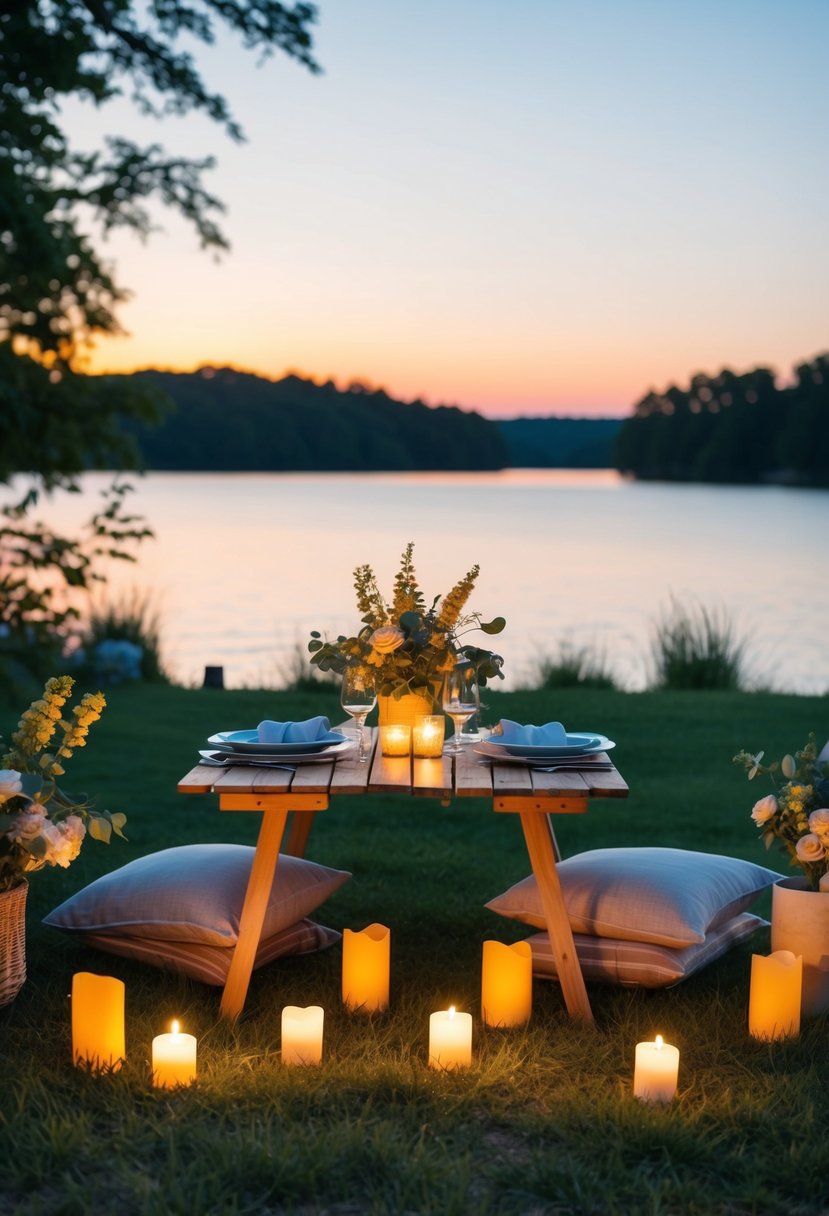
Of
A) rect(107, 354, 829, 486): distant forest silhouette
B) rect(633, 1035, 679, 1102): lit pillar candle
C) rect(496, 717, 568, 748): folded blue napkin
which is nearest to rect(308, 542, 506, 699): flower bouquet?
rect(496, 717, 568, 748): folded blue napkin

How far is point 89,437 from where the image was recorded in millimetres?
5750

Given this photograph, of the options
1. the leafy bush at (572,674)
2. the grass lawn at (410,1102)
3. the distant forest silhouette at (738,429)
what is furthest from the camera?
the distant forest silhouette at (738,429)

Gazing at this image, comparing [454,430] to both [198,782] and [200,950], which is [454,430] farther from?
[198,782]

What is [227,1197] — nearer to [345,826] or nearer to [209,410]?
[345,826]

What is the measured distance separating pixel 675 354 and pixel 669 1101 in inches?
1025

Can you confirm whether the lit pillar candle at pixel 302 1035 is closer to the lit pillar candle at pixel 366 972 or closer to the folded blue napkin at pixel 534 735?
A: the lit pillar candle at pixel 366 972

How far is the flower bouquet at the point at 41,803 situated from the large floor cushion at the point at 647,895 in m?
1.10

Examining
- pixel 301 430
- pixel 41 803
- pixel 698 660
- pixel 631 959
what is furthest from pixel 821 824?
pixel 301 430

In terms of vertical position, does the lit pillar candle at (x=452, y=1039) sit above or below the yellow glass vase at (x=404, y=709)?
below

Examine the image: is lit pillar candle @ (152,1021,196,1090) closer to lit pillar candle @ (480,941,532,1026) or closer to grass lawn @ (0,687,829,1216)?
grass lawn @ (0,687,829,1216)

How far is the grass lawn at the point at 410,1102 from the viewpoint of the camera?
212 centimetres

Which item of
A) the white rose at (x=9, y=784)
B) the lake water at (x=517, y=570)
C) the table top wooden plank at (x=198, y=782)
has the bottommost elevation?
the lake water at (x=517, y=570)

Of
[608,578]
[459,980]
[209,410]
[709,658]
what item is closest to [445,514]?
[209,410]

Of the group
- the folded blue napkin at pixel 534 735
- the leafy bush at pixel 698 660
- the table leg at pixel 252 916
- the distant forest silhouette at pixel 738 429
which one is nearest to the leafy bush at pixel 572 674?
the leafy bush at pixel 698 660
